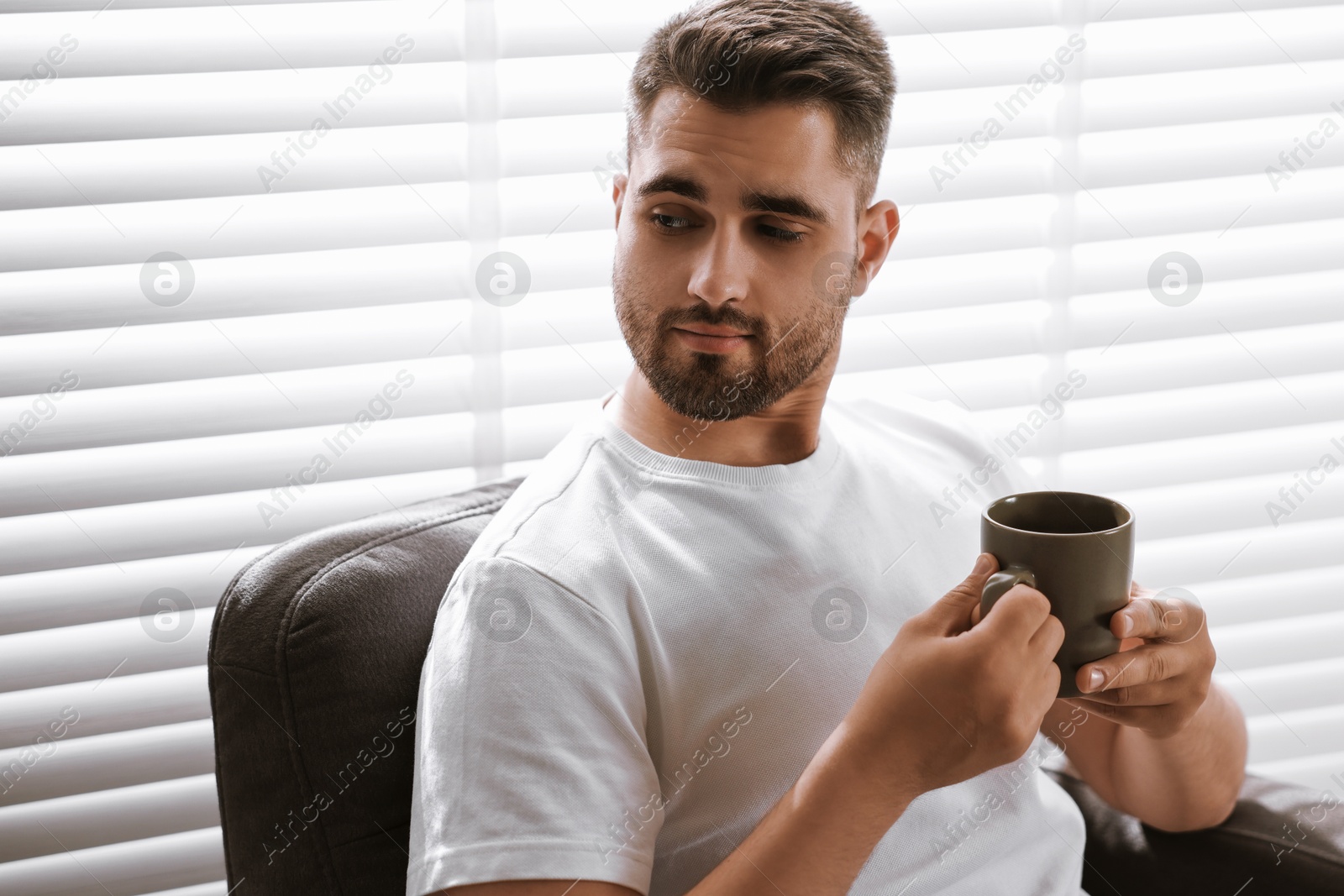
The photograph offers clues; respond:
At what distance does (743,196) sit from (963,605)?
45 centimetres

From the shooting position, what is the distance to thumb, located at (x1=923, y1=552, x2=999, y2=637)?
0.89 meters

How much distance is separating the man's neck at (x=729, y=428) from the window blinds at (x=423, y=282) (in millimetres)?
247

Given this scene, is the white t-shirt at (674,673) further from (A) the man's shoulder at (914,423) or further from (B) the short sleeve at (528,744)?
(A) the man's shoulder at (914,423)

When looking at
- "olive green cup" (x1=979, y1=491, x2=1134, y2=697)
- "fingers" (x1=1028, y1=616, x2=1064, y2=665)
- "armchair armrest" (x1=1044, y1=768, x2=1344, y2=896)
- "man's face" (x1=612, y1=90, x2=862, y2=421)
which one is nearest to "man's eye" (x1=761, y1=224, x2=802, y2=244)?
"man's face" (x1=612, y1=90, x2=862, y2=421)

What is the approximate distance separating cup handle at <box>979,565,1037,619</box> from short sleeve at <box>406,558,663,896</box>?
12.3 inches

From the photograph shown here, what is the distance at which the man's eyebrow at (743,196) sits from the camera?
3.47ft

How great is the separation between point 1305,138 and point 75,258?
6.08 feet

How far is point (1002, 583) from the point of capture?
0.85 meters

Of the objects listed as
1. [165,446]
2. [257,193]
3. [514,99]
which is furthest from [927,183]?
[165,446]

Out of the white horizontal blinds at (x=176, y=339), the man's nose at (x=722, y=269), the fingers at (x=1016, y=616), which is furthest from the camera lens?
the white horizontal blinds at (x=176, y=339)

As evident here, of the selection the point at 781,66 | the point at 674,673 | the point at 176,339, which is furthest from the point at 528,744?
the point at 176,339

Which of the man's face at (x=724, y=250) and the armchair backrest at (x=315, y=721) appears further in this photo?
the man's face at (x=724, y=250)

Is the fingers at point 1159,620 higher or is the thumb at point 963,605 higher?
the thumb at point 963,605

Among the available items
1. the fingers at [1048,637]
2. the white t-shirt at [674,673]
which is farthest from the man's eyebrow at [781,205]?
the fingers at [1048,637]
